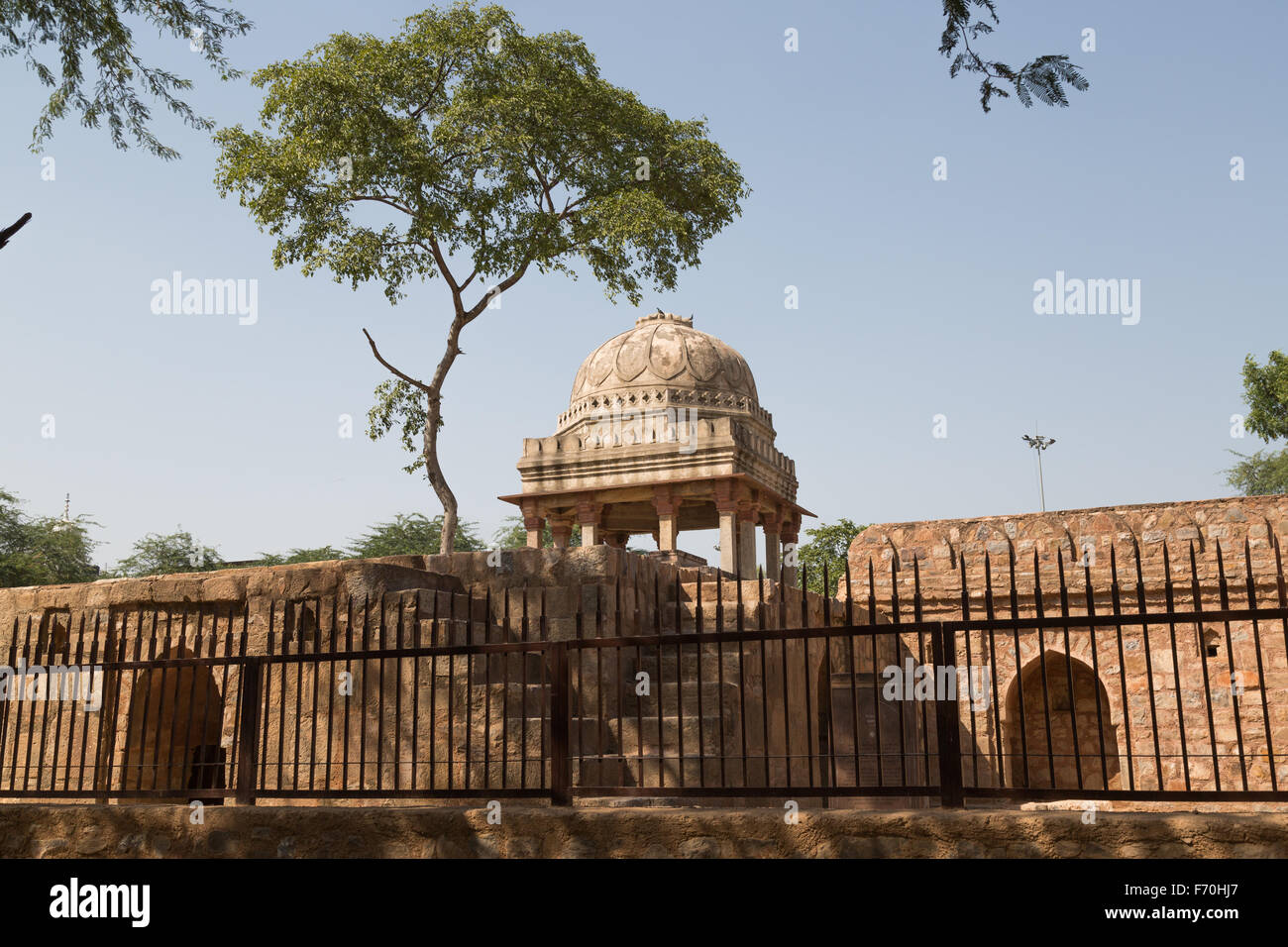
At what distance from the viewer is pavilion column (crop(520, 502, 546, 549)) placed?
22.8 m

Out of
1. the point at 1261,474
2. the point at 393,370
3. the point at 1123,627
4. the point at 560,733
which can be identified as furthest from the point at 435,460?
the point at 1261,474

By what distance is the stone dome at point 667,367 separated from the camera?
75.5 feet

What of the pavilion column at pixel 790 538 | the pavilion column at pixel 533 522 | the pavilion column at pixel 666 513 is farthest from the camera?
the pavilion column at pixel 790 538

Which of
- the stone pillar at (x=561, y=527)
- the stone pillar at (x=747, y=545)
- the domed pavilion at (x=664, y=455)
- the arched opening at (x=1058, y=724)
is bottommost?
the arched opening at (x=1058, y=724)

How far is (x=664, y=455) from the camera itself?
2159cm

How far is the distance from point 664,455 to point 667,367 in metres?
2.35

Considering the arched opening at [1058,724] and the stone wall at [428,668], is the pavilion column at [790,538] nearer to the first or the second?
the arched opening at [1058,724]

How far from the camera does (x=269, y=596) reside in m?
9.53

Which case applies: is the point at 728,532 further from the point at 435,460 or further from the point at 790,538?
the point at 435,460

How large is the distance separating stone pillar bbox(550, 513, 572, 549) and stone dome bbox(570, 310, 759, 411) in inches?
92.7

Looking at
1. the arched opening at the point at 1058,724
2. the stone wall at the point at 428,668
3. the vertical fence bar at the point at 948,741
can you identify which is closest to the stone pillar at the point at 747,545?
the arched opening at the point at 1058,724

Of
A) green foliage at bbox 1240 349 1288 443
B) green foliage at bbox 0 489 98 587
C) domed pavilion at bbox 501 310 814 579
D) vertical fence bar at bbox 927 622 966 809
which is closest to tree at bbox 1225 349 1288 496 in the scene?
green foliage at bbox 1240 349 1288 443

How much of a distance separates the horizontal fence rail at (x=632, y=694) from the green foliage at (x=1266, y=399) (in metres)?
11.5
